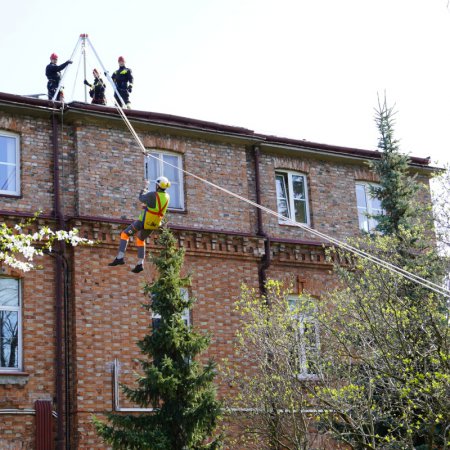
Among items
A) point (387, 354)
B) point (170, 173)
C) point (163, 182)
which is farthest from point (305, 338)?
point (163, 182)

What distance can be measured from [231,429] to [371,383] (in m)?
5.65

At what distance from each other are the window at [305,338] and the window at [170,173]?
5005 mm

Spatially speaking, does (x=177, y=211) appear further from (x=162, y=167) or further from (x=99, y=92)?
(x=99, y=92)

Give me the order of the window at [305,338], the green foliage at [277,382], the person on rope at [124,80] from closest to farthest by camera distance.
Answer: the green foliage at [277,382] → the window at [305,338] → the person on rope at [124,80]

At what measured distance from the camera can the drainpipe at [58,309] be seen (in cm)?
2267

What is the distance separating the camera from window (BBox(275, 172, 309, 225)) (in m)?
28.3

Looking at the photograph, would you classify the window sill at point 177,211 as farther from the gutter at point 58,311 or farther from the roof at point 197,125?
the gutter at point 58,311

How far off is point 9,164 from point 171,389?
7.52 metres

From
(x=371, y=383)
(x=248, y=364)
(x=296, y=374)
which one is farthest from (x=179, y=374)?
(x=248, y=364)

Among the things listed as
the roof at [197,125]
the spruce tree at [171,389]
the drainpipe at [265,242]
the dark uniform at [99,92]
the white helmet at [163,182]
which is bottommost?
the spruce tree at [171,389]

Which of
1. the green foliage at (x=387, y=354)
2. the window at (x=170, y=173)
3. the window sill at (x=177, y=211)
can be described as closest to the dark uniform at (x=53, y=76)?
the window at (x=170, y=173)

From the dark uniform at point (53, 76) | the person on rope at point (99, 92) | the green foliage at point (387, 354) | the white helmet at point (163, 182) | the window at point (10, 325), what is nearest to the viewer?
the white helmet at point (163, 182)

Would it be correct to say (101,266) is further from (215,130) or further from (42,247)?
(215,130)

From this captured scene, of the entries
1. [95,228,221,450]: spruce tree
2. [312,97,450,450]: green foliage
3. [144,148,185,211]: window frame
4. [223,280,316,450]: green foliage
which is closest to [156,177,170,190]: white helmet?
[95,228,221,450]: spruce tree
